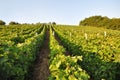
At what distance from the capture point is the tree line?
271 ft

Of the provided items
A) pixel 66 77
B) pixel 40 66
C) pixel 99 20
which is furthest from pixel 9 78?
pixel 99 20

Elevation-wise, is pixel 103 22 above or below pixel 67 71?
below

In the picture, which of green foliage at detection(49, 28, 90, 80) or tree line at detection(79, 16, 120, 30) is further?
tree line at detection(79, 16, 120, 30)

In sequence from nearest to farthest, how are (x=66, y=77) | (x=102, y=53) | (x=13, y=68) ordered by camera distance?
1. (x=66, y=77)
2. (x=13, y=68)
3. (x=102, y=53)

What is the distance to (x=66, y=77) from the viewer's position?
29.3 feet

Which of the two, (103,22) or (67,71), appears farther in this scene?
(103,22)

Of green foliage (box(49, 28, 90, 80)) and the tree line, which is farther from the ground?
green foliage (box(49, 28, 90, 80))

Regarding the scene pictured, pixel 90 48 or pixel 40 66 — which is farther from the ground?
pixel 90 48

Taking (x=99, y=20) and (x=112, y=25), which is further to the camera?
(x=99, y=20)

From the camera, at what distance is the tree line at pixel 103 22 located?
271 feet

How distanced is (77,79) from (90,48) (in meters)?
8.44

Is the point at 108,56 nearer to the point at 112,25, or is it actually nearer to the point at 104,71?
the point at 104,71

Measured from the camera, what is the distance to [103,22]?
96750 millimetres

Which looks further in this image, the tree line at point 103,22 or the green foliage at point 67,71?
the tree line at point 103,22
